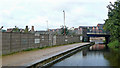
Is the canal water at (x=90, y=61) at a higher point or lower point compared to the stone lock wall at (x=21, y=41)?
lower

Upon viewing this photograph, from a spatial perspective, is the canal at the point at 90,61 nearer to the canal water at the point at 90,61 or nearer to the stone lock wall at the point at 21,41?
the canal water at the point at 90,61

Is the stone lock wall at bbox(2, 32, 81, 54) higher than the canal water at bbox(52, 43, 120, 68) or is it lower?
higher

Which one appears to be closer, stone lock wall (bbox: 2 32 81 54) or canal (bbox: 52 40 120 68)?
canal (bbox: 52 40 120 68)

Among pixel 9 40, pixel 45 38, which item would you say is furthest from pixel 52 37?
pixel 9 40

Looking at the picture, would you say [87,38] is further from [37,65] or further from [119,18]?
[37,65]

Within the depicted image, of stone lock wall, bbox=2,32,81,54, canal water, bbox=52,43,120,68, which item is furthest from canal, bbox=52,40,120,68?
stone lock wall, bbox=2,32,81,54

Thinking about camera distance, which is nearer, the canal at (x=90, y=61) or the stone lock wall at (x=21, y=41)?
the canal at (x=90, y=61)

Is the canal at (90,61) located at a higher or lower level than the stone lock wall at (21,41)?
lower

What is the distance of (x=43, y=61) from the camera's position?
36.1ft

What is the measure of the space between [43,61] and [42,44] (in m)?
14.3

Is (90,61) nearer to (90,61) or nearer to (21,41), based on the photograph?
(90,61)

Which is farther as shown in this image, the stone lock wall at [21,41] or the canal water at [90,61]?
the stone lock wall at [21,41]

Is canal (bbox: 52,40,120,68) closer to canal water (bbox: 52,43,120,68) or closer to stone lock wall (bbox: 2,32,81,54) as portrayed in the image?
canal water (bbox: 52,43,120,68)

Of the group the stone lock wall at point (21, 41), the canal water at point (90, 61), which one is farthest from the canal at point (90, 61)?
the stone lock wall at point (21, 41)
